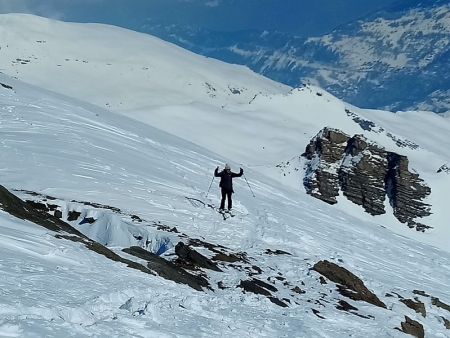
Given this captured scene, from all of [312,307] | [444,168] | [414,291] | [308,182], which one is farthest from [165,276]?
[444,168]

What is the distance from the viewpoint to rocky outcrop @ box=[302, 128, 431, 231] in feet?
246

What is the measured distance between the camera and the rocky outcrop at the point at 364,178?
7506 centimetres

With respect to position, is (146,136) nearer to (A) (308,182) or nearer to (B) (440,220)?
(A) (308,182)

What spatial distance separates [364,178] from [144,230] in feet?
196

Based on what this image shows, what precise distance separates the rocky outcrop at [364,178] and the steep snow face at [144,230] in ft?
109

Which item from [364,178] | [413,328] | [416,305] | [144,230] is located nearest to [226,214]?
[144,230]

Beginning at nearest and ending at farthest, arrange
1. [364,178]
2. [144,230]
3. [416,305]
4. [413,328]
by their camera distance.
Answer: [413,328], [144,230], [416,305], [364,178]

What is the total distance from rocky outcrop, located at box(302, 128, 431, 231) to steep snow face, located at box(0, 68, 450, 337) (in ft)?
109

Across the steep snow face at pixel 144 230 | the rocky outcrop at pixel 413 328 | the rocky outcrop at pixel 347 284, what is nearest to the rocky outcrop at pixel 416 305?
the steep snow face at pixel 144 230

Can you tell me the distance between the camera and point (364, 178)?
77.2 m

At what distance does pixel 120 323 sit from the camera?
11.0 m

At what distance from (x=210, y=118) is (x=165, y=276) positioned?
405 ft

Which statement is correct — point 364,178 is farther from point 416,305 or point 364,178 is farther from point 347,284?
point 347,284

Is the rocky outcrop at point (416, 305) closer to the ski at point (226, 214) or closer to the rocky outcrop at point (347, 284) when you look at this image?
the rocky outcrop at point (347, 284)
